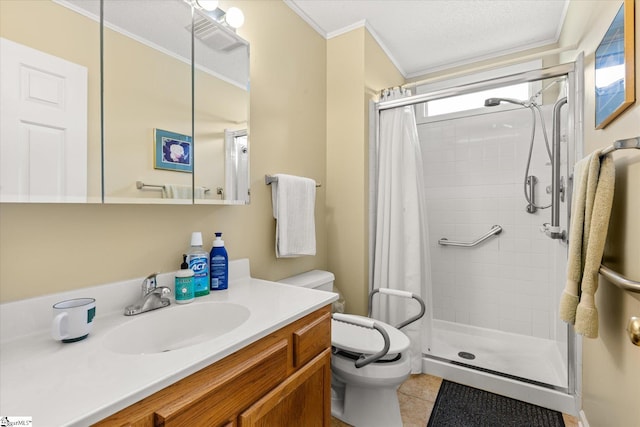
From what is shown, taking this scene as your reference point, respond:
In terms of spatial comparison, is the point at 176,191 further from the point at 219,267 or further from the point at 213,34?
the point at 213,34

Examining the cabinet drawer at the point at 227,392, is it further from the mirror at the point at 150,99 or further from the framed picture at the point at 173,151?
the framed picture at the point at 173,151

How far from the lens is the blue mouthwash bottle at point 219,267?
123 centimetres

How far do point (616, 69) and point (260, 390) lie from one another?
1504 millimetres

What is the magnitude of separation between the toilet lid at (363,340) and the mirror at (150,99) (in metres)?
0.84

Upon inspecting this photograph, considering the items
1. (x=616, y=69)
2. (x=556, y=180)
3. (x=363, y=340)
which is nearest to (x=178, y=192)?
(x=363, y=340)

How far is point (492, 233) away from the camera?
7.91 feet

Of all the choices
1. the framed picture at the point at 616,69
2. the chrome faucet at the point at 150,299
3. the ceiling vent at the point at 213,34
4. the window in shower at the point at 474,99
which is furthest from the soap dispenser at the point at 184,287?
the window in shower at the point at 474,99

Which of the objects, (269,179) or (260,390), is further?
(269,179)

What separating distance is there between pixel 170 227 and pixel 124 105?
0.45 meters

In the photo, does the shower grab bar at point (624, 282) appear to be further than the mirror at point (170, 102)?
No

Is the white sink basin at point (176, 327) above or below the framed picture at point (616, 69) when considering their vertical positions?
below

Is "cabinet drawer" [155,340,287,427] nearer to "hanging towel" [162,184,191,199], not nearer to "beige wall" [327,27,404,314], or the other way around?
"hanging towel" [162,184,191,199]

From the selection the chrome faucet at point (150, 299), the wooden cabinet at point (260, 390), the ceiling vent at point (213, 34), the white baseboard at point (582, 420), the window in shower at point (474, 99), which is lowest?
the white baseboard at point (582, 420)

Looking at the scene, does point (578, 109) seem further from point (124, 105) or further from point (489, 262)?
point (124, 105)
